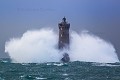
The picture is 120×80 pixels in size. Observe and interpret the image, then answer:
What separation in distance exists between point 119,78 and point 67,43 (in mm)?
49700

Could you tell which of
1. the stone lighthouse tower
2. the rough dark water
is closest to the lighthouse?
the stone lighthouse tower

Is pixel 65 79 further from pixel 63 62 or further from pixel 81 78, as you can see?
pixel 63 62

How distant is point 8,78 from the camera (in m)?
74.2

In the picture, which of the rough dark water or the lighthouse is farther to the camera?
the lighthouse

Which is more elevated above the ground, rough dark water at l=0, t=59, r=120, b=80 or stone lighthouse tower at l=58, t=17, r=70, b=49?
stone lighthouse tower at l=58, t=17, r=70, b=49

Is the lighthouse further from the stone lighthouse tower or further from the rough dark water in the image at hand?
the rough dark water

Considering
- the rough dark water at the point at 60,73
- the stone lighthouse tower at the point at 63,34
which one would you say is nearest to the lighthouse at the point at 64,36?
the stone lighthouse tower at the point at 63,34

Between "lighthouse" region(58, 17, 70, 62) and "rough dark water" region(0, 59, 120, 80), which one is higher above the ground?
"lighthouse" region(58, 17, 70, 62)

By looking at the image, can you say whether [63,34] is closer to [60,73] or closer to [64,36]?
[64,36]

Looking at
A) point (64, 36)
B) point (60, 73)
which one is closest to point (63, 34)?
point (64, 36)

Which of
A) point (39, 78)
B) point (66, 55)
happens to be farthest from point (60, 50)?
point (39, 78)

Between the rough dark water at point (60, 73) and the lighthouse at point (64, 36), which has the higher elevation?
the lighthouse at point (64, 36)

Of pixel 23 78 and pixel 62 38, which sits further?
pixel 62 38

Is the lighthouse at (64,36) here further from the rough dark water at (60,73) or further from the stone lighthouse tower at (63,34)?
the rough dark water at (60,73)
